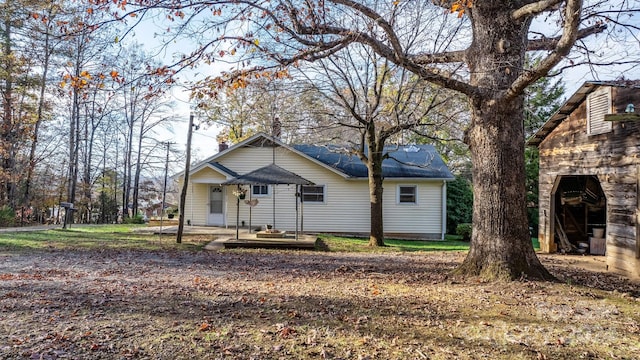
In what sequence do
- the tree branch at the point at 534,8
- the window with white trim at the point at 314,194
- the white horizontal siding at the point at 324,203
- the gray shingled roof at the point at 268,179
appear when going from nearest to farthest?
1. the tree branch at the point at 534,8
2. the gray shingled roof at the point at 268,179
3. the white horizontal siding at the point at 324,203
4. the window with white trim at the point at 314,194

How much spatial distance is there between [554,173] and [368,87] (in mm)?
6237

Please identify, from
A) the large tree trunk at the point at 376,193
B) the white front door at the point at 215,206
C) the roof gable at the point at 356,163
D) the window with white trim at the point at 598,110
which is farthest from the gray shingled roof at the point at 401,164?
the window with white trim at the point at 598,110

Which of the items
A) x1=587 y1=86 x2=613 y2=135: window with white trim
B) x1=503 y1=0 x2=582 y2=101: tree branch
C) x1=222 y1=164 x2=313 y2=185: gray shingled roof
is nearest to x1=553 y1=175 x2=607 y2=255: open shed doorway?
x1=587 y1=86 x2=613 y2=135: window with white trim

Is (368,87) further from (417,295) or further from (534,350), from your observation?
(534,350)

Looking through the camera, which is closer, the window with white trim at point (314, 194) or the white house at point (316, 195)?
the white house at point (316, 195)

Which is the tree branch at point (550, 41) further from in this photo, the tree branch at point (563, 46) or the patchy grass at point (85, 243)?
the patchy grass at point (85, 243)

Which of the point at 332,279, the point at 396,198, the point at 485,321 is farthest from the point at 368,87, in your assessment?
the point at 485,321

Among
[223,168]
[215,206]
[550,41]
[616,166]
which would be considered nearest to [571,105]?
[616,166]

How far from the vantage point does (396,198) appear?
61.3ft

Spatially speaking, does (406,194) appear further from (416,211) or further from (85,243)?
(85,243)

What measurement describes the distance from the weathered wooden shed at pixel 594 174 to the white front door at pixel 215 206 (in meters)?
13.4

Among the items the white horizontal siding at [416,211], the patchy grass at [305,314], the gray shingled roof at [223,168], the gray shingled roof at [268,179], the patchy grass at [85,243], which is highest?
the gray shingled roof at [223,168]

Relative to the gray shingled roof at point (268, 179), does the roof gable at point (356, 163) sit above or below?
above

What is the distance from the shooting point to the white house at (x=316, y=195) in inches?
730
